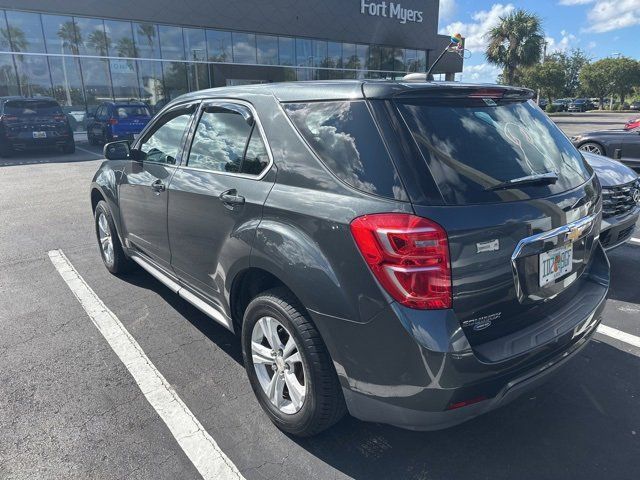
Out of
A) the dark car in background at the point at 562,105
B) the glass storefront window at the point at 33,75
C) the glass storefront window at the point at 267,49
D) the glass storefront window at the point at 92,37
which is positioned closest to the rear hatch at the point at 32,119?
the glass storefront window at the point at 33,75

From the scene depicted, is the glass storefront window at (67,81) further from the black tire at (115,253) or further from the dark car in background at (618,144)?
the dark car in background at (618,144)

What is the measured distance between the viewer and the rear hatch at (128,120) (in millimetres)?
16250

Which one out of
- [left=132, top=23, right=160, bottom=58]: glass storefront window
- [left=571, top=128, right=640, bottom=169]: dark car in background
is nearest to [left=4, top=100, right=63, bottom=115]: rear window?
[left=132, top=23, right=160, bottom=58]: glass storefront window

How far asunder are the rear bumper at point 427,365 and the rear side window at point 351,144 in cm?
54

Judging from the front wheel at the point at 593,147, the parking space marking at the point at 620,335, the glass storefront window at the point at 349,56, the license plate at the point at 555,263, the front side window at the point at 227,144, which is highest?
the glass storefront window at the point at 349,56

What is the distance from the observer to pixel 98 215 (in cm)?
499

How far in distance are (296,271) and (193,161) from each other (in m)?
1.44

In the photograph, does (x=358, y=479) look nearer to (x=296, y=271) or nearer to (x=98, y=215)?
(x=296, y=271)

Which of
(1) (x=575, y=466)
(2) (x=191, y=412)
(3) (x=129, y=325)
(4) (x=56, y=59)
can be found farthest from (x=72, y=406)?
(4) (x=56, y=59)

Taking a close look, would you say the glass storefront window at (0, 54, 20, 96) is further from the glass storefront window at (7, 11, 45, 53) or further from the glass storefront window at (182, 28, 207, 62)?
the glass storefront window at (182, 28, 207, 62)

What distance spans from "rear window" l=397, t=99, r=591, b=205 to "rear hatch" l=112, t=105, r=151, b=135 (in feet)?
51.6

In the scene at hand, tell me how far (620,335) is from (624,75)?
68.5m

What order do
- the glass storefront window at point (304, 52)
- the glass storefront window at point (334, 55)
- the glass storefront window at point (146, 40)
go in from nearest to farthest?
the glass storefront window at point (146, 40)
the glass storefront window at point (304, 52)
the glass storefront window at point (334, 55)

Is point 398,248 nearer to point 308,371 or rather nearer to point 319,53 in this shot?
point 308,371
